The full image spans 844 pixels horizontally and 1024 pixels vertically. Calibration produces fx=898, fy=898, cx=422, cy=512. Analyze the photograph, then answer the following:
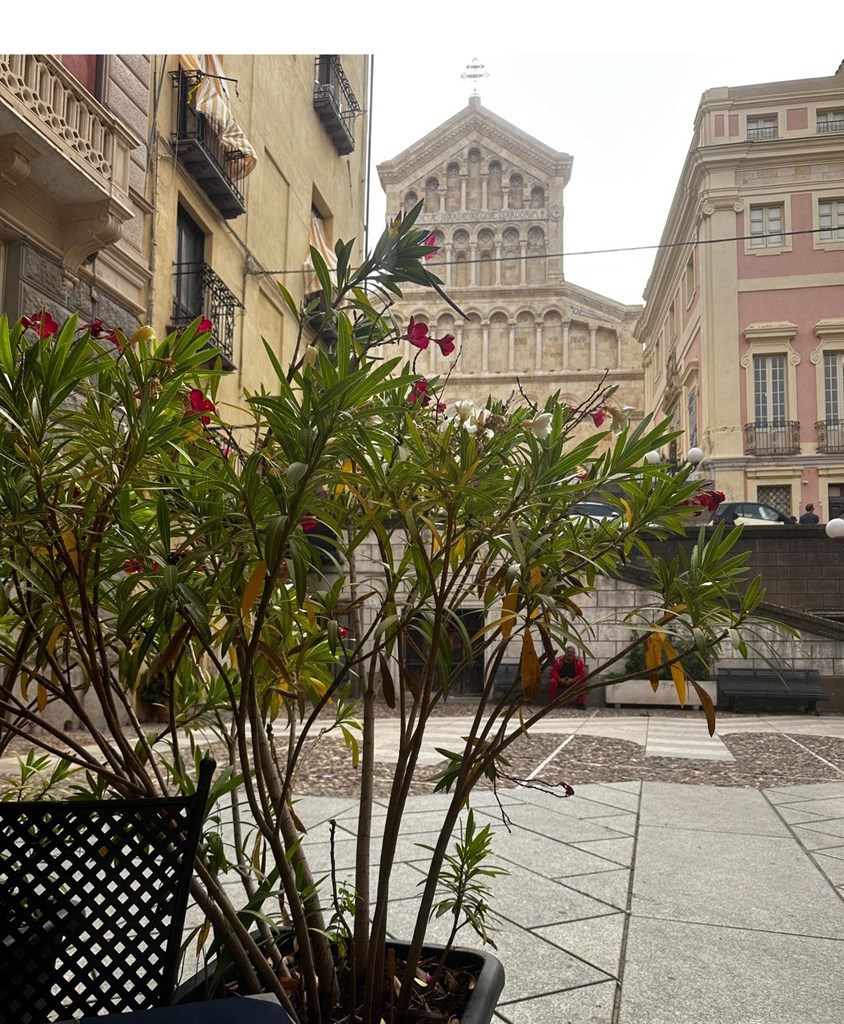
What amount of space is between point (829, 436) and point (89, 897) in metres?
23.9

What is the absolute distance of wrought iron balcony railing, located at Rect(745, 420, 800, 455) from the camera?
2233cm

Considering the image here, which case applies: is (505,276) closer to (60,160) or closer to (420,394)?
(60,160)

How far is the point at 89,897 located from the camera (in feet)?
3.89

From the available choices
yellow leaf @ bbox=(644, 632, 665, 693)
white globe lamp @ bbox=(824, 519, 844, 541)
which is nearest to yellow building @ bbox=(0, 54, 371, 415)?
yellow leaf @ bbox=(644, 632, 665, 693)

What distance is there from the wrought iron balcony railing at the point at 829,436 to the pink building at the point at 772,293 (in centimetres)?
3

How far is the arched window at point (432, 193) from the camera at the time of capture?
45.1 m

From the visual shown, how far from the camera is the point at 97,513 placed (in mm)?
1242

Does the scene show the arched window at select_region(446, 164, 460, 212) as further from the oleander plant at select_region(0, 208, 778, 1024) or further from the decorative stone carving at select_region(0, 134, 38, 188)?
the oleander plant at select_region(0, 208, 778, 1024)

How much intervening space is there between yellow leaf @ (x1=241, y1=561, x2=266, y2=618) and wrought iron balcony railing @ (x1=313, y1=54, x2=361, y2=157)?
50.1 ft

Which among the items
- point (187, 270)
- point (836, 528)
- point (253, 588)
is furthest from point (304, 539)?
point (836, 528)

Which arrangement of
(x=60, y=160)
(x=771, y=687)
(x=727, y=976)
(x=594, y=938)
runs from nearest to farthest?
(x=727, y=976) → (x=594, y=938) → (x=60, y=160) → (x=771, y=687)

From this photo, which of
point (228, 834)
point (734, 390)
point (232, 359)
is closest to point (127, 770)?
point (228, 834)

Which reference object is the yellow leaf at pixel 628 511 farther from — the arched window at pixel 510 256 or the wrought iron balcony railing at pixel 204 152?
the arched window at pixel 510 256

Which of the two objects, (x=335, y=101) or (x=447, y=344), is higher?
(x=335, y=101)
